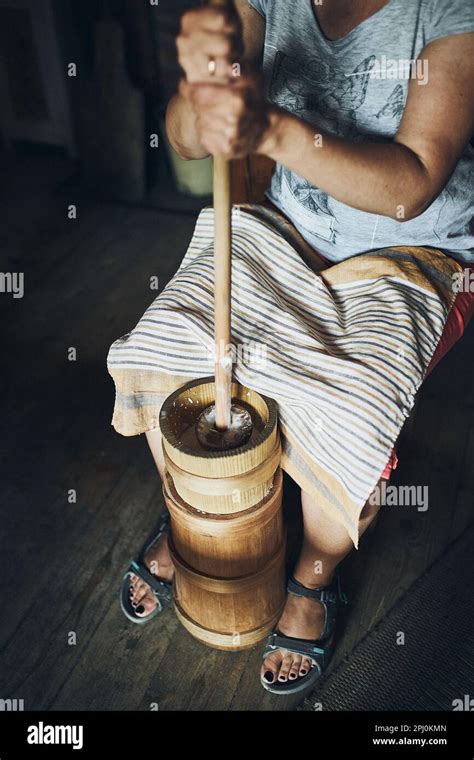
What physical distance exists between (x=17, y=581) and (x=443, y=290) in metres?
1.34

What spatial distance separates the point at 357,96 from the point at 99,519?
133 cm

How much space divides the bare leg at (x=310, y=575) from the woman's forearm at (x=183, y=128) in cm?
82

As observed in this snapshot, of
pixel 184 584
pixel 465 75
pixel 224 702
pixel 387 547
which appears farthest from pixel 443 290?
pixel 224 702

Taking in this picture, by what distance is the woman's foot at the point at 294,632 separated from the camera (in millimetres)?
1556

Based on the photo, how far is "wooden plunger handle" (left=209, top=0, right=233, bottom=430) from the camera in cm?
107

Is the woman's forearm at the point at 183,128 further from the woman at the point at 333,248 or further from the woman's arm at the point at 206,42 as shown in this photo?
the woman's arm at the point at 206,42

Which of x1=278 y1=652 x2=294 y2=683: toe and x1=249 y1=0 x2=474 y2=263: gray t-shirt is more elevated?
x1=249 y1=0 x2=474 y2=263: gray t-shirt

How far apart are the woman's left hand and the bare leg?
2.62 ft

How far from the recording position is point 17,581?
1.78 m

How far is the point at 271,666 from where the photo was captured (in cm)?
157

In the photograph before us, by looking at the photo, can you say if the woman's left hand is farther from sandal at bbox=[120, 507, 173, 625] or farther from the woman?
sandal at bbox=[120, 507, 173, 625]

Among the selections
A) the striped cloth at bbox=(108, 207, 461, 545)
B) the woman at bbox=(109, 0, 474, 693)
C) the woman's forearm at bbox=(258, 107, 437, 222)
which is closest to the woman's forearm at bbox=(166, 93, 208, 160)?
the woman at bbox=(109, 0, 474, 693)

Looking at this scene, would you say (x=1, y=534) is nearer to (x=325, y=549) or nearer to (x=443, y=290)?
(x=325, y=549)

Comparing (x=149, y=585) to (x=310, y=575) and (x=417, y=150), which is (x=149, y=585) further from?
(x=417, y=150)
